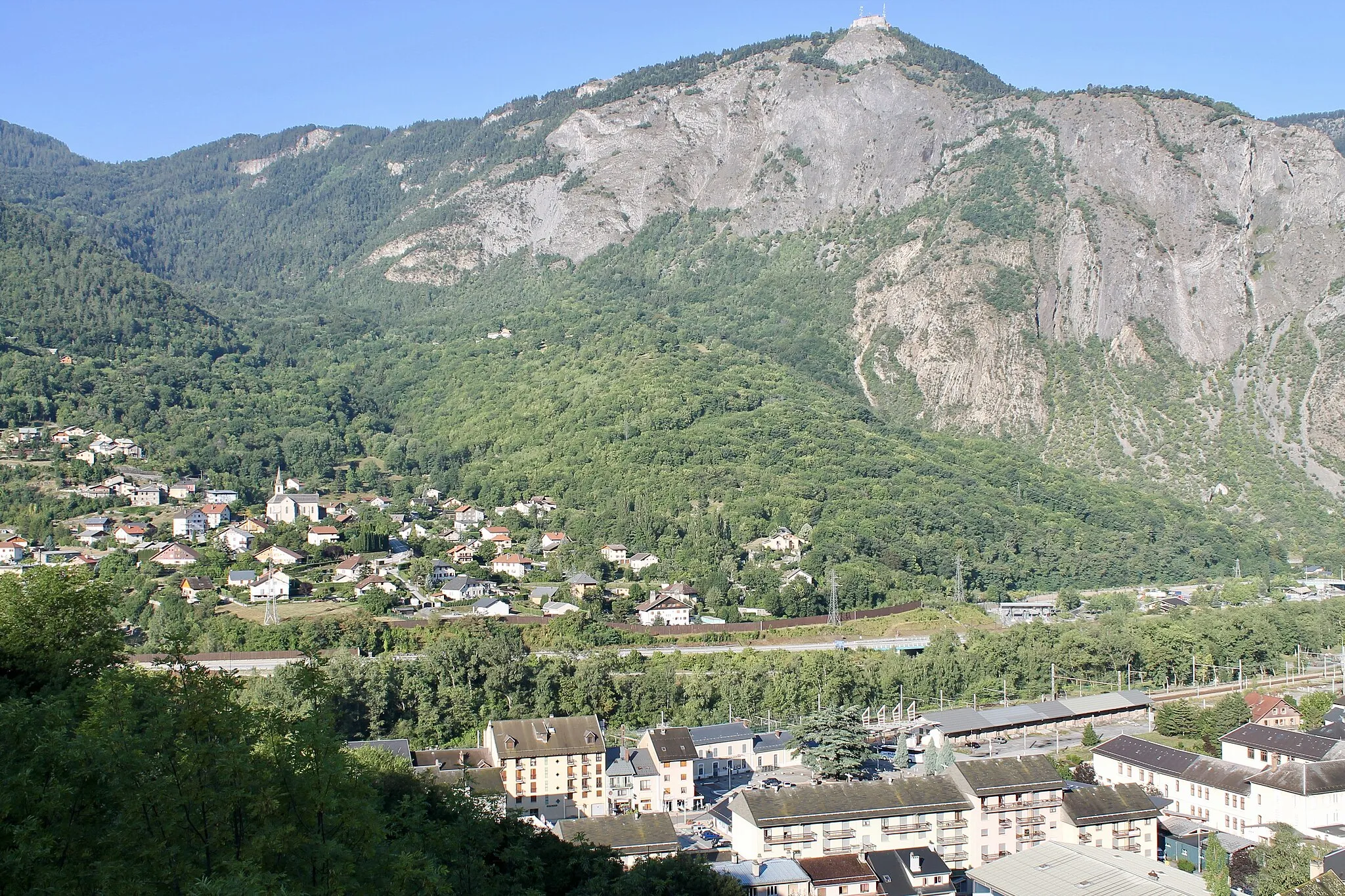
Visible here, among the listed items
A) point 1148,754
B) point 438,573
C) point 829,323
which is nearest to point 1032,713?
point 1148,754

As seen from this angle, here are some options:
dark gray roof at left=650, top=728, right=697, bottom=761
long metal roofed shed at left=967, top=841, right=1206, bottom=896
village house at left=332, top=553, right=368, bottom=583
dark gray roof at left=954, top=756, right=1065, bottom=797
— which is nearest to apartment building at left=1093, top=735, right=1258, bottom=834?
dark gray roof at left=954, top=756, right=1065, bottom=797

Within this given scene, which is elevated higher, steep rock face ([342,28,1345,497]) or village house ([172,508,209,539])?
steep rock face ([342,28,1345,497])

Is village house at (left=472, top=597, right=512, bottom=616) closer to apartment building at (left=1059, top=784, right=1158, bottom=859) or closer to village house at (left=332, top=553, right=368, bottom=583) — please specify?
village house at (left=332, top=553, right=368, bottom=583)

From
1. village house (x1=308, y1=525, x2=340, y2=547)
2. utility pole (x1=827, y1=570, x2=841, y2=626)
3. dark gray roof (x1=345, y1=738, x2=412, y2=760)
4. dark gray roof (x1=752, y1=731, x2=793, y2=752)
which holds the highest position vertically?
village house (x1=308, y1=525, x2=340, y2=547)

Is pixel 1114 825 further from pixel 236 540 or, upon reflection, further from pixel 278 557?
pixel 236 540

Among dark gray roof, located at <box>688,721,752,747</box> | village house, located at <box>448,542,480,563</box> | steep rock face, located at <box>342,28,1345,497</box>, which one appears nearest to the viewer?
dark gray roof, located at <box>688,721,752,747</box>

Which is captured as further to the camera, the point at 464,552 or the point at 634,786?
the point at 464,552

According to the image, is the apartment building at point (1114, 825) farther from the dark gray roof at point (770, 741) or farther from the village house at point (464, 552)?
the village house at point (464, 552)

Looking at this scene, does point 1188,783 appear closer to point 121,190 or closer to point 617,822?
point 617,822
